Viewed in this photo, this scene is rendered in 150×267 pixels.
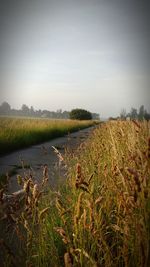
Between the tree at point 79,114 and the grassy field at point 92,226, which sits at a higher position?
the tree at point 79,114

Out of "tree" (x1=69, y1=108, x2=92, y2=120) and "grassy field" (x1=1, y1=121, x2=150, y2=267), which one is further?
"tree" (x1=69, y1=108, x2=92, y2=120)

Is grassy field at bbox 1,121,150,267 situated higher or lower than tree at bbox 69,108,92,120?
lower

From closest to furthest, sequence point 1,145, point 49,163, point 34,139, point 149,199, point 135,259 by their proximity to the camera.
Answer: point 135,259 < point 149,199 < point 49,163 < point 1,145 < point 34,139

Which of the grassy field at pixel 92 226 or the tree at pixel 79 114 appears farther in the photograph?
the tree at pixel 79 114

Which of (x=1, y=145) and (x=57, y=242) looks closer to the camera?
(x=57, y=242)

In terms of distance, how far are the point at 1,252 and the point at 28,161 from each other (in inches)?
200

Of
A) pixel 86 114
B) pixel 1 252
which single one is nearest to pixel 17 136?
pixel 1 252

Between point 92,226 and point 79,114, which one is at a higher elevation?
point 79,114

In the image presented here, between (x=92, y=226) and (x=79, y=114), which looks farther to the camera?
(x=79, y=114)

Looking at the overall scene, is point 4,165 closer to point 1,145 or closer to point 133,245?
point 1,145

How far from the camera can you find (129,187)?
1.64 metres

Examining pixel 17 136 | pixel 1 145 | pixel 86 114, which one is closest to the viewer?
pixel 1 145

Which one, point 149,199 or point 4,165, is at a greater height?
point 149,199

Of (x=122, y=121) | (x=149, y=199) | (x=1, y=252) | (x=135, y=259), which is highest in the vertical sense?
(x=122, y=121)
